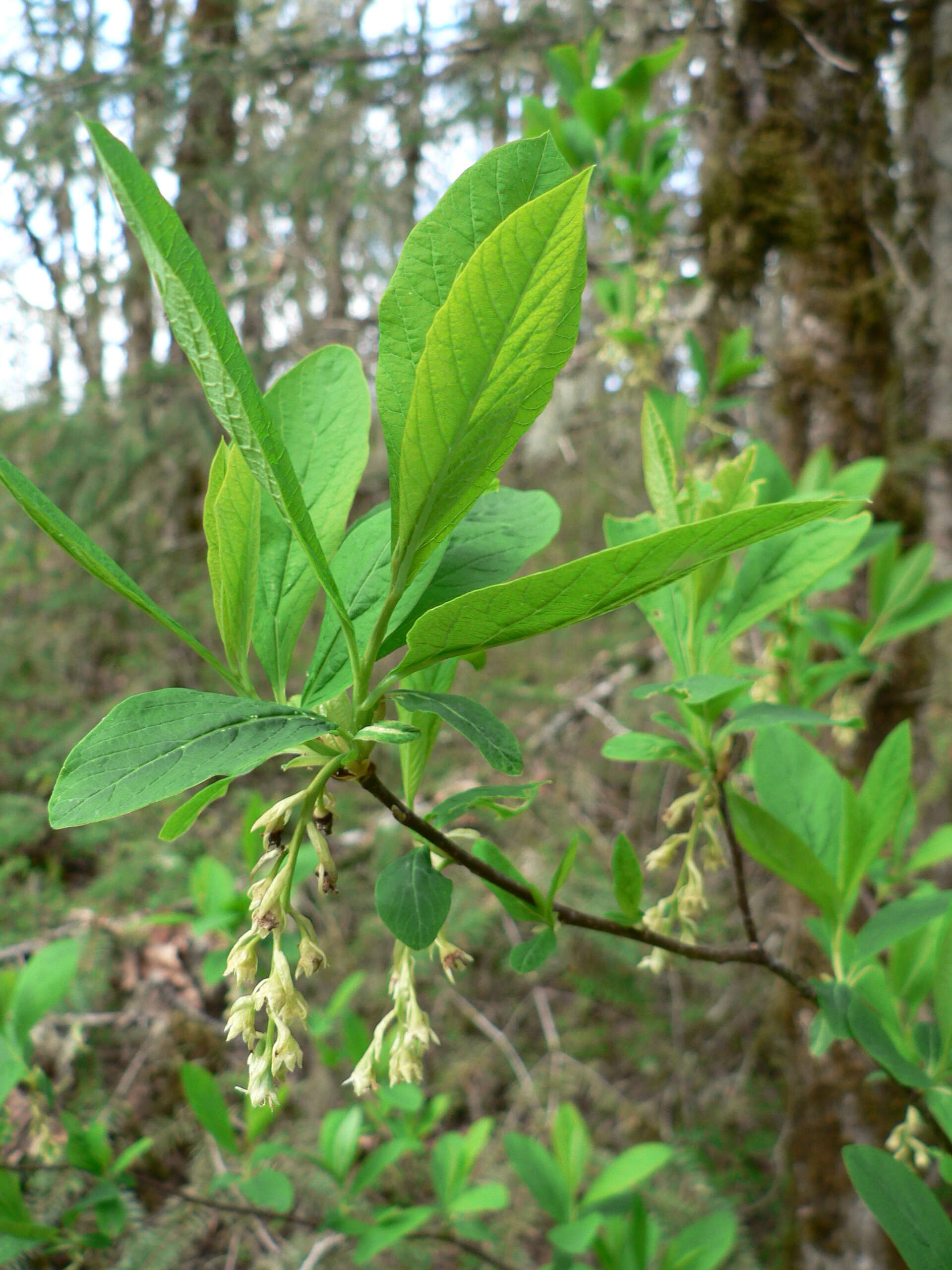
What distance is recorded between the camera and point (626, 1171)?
4.00ft

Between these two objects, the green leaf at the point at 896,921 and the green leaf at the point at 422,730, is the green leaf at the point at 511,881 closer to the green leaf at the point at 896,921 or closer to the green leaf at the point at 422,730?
the green leaf at the point at 422,730

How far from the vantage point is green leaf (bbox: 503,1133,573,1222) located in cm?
119

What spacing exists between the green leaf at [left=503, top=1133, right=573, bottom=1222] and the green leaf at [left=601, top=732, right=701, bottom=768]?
0.81 metres

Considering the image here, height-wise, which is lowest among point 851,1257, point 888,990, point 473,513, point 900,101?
point 851,1257

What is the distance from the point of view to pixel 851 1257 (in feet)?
5.56

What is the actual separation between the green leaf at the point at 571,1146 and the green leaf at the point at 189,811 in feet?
3.63

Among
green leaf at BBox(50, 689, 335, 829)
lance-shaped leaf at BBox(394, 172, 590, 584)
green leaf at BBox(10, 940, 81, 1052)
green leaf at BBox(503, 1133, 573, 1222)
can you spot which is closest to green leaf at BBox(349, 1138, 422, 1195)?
green leaf at BBox(503, 1133, 573, 1222)

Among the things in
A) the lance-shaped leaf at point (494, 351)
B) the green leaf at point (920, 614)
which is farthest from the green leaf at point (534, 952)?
the green leaf at point (920, 614)

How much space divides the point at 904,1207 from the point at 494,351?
680mm

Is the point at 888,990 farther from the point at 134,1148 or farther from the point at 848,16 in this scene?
the point at 848,16

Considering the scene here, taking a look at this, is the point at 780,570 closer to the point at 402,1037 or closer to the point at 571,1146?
the point at 402,1037

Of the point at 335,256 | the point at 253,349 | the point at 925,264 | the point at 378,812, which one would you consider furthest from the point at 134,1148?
the point at 335,256

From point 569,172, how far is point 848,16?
2.38 metres

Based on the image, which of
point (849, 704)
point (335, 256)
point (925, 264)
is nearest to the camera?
point (849, 704)
